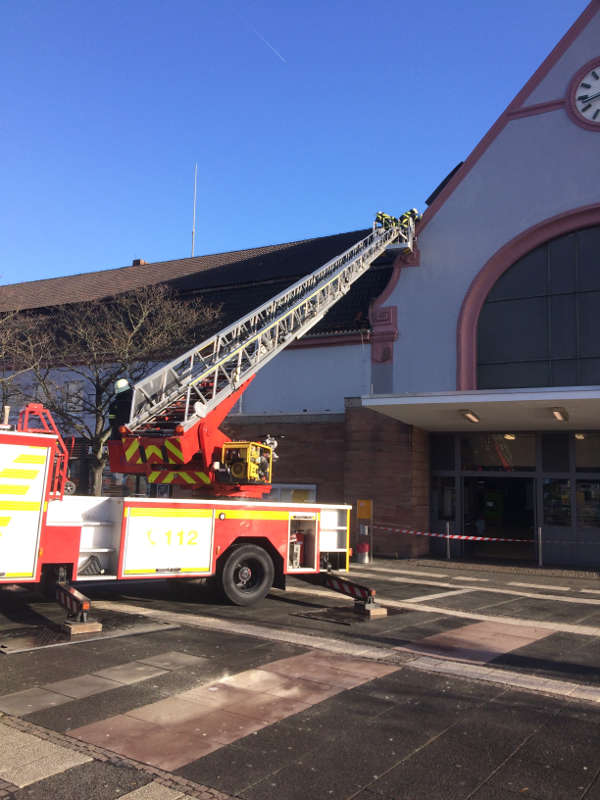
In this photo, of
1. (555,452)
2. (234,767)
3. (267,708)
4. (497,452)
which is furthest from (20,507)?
(555,452)

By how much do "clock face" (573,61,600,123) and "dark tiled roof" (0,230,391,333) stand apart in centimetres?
764

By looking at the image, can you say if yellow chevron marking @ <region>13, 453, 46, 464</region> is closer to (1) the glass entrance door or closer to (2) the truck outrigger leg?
(2) the truck outrigger leg

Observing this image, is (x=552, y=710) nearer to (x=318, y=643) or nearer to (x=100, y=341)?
(x=318, y=643)

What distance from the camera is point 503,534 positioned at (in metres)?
19.9

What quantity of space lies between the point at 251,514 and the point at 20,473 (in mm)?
3648

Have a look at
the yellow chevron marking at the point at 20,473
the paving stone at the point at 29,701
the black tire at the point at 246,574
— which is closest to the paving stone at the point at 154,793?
the paving stone at the point at 29,701

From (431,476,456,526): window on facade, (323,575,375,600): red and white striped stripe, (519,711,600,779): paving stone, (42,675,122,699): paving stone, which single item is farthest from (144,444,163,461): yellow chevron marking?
(431,476,456,526): window on facade

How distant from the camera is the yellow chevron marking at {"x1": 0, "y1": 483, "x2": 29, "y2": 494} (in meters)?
7.85

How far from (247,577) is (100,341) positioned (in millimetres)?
13354

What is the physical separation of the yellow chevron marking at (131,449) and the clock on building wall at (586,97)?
16.8m

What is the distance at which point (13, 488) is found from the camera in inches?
313

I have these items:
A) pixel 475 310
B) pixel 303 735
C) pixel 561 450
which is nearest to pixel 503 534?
pixel 561 450

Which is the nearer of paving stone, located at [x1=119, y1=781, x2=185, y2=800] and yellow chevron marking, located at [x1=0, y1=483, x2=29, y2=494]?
paving stone, located at [x1=119, y1=781, x2=185, y2=800]

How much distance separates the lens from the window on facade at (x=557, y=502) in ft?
61.4
